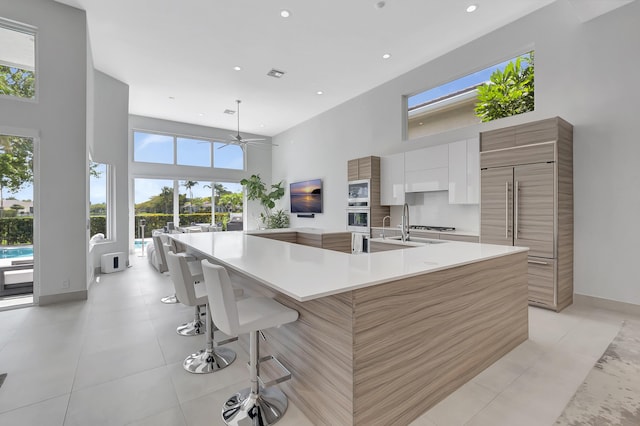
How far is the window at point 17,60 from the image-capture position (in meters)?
3.61

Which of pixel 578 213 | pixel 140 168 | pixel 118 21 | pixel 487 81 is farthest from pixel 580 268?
pixel 140 168

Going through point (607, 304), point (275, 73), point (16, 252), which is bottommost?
→ point (607, 304)

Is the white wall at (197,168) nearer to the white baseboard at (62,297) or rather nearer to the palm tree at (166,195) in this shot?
the palm tree at (166,195)

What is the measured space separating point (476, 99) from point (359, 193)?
2576mm

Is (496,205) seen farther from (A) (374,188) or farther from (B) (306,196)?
Answer: (B) (306,196)

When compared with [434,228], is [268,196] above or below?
above

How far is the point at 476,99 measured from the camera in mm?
4586

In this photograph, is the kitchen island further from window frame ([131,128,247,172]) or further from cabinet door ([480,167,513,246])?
window frame ([131,128,247,172])

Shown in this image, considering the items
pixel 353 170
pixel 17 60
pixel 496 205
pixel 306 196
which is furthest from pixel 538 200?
pixel 17 60

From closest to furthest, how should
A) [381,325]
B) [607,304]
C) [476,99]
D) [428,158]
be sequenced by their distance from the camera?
[381,325] < [607,304] < [476,99] < [428,158]

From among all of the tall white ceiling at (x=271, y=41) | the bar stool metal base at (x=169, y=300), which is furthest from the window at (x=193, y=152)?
the bar stool metal base at (x=169, y=300)

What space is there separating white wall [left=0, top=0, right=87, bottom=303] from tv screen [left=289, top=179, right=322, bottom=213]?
500 cm

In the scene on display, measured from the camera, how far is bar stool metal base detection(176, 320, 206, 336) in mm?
2803

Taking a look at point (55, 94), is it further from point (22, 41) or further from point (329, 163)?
point (329, 163)
